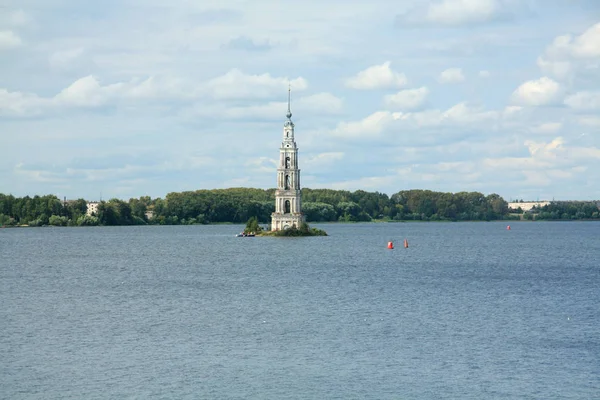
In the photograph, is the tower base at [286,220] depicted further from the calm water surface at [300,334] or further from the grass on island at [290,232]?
the calm water surface at [300,334]

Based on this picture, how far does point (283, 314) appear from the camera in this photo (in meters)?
62.7

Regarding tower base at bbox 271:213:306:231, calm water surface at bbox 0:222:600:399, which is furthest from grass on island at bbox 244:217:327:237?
calm water surface at bbox 0:222:600:399

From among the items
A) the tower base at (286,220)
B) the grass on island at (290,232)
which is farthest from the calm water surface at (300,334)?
the grass on island at (290,232)

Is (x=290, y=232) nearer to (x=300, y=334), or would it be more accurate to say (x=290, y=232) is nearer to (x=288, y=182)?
(x=288, y=182)

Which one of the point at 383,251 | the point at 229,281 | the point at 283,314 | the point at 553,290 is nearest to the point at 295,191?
the point at 383,251

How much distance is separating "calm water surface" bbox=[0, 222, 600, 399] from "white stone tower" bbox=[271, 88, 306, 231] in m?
67.0

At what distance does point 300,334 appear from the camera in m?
53.7

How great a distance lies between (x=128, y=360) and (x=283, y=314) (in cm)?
1817

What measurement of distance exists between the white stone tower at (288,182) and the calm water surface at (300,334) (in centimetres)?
6700

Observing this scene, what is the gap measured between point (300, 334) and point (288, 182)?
118817mm

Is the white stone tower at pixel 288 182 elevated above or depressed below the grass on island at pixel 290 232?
above

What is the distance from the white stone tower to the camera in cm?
17075

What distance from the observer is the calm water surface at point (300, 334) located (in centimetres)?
4106

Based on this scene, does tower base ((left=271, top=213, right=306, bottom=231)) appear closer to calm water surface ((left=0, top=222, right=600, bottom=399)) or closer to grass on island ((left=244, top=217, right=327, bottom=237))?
grass on island ((left=244, top=217, right=327, bottom=237))
